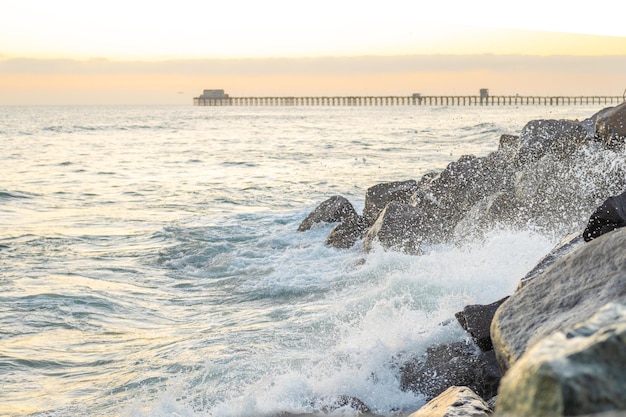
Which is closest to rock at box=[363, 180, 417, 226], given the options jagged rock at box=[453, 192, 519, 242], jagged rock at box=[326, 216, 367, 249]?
jagged rock at box=[326, 216, 367, 249]

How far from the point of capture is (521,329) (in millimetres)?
4352

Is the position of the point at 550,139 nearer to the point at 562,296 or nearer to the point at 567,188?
the point at 567,188

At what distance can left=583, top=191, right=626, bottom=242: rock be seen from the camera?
17.6ft

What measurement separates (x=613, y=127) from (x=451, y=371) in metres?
7.25

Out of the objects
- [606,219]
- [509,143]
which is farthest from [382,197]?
[606,219]

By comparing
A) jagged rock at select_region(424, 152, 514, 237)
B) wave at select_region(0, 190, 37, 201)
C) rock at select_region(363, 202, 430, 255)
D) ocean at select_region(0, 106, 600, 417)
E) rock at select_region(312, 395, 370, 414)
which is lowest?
wave at select_region(0, 190, 37, 201)

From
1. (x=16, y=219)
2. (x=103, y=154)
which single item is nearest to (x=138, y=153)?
(x=103, y=154)

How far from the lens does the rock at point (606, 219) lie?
5367mm

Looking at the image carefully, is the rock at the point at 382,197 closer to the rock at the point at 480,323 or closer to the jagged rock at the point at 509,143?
the jagged rock at the point at 509,143

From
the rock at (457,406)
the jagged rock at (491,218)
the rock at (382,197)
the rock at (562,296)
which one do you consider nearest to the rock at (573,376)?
the rock at (562,296)

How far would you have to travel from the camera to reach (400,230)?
11992 millimetres

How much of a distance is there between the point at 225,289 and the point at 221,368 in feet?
13.2

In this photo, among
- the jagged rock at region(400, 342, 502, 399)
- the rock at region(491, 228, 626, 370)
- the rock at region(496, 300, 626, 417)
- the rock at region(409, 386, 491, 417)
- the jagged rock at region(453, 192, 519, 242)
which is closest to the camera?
the rock at region(496, 300, 626, 417)

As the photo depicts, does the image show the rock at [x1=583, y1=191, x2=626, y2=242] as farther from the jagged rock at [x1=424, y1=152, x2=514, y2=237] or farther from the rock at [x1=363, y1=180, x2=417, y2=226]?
the rock at [x1=363, y1=180, x2=417, y2=226]
